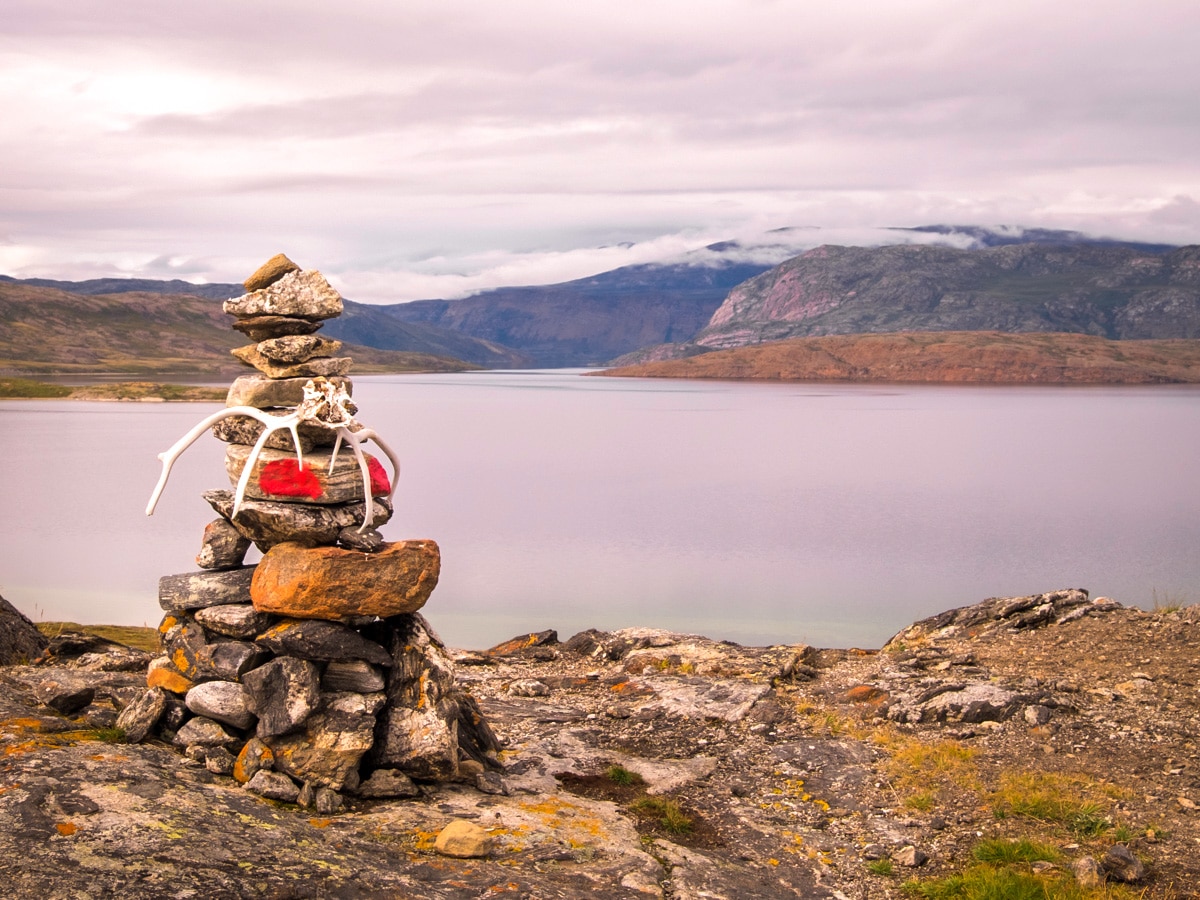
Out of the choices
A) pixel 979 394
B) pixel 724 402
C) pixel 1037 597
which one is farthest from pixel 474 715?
pixel 979 394

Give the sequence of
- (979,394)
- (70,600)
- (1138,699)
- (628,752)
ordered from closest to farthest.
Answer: (628,752) → (1138,699) → (70,600) → (979,394)

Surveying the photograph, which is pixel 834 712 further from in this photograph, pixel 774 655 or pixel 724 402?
pixel 724 402

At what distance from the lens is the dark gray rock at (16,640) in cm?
1681

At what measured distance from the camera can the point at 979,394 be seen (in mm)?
190375

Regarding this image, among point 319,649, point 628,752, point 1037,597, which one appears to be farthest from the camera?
point 1037,597

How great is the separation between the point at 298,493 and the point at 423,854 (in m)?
4.89

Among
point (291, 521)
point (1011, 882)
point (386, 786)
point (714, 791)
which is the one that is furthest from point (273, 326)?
point (1011, 882)

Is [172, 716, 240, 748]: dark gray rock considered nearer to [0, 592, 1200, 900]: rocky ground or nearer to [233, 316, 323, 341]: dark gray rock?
[0, 592, 1200, 900]: rocky ground

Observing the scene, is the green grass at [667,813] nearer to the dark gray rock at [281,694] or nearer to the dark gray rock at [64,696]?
the dark gray rock at [281,694]

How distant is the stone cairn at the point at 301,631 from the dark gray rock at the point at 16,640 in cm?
536

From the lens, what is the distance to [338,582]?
41.1 ft

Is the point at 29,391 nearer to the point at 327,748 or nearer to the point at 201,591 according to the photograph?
the point at 201,591

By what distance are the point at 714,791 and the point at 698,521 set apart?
136ft

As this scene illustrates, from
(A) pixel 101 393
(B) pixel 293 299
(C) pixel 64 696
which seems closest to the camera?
(C) pixel 64 696
